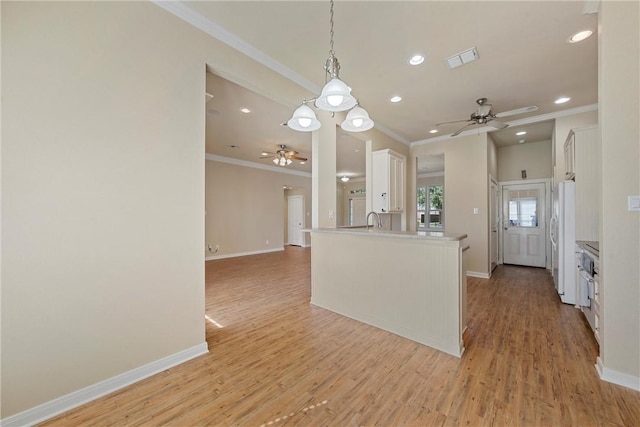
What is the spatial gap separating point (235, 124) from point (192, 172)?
284cm

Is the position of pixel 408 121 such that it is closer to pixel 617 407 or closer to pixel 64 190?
pixel 617 407

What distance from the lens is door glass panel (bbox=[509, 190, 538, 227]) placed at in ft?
18.9

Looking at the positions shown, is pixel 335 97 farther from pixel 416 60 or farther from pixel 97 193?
pixel 97 193

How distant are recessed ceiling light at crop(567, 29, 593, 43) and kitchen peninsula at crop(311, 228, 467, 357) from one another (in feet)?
7.32

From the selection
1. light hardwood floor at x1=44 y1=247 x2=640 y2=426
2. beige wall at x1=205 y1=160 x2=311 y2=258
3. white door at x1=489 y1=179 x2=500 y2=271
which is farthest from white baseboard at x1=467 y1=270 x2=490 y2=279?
beige wall at x1=205 y1=160 x2=311 y2=258

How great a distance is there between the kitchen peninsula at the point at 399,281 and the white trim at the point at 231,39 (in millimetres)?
1904

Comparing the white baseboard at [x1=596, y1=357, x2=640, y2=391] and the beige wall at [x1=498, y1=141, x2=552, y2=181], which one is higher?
the beige wall at [x1=498, y1=141, x2=552, y2=181]

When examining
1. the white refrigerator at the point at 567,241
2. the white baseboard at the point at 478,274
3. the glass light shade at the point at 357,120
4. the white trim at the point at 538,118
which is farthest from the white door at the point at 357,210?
the glass light shade at the point at 357,120

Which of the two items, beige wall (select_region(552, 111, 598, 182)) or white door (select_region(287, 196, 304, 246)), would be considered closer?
beige wall (select_region(552, 111, 598, 182))

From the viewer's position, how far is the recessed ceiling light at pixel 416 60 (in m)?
2.75

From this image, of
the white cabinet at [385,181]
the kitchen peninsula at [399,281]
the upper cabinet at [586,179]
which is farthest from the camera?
the white cabinet at [385,181]

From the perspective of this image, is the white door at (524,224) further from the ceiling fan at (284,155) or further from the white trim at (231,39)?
the white trim at (231,39)

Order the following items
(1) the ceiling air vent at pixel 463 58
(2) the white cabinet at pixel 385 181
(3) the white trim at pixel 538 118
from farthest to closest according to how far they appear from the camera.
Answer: (2) the white cabinet at pixel 385 181 < (3) the white trim at pixel 538 118 < (1) the ceiling air vent at pixel 463 58

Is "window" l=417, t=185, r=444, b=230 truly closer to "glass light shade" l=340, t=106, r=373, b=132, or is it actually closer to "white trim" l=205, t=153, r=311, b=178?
"white trim" l=205, t=153, r=311, b=178
